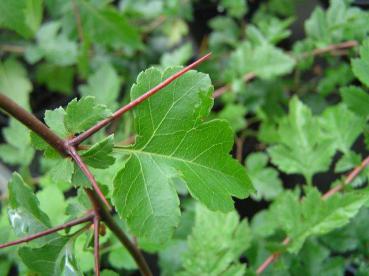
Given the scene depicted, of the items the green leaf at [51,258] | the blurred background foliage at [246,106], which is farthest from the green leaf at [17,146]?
the green leaf at [51,258]

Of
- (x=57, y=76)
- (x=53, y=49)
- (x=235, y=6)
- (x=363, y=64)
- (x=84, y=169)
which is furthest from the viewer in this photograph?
(x=57, y=76)

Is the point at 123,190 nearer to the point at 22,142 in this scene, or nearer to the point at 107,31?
the point at 22,142

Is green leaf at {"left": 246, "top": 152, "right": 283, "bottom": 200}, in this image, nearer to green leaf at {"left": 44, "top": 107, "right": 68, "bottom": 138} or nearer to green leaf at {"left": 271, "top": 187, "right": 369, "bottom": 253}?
green leaf at {"left": 271, "top": 187, "right": 369, "bottom": 253}

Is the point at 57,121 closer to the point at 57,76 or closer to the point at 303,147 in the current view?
the point at 303,147

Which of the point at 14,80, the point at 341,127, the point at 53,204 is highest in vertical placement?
the point at 14,80

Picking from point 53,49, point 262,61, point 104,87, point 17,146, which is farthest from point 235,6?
point 17,146

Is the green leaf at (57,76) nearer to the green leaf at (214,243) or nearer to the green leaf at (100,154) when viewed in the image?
the green leaf at (214,243)

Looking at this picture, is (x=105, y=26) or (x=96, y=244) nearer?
(x=96, y=244)
